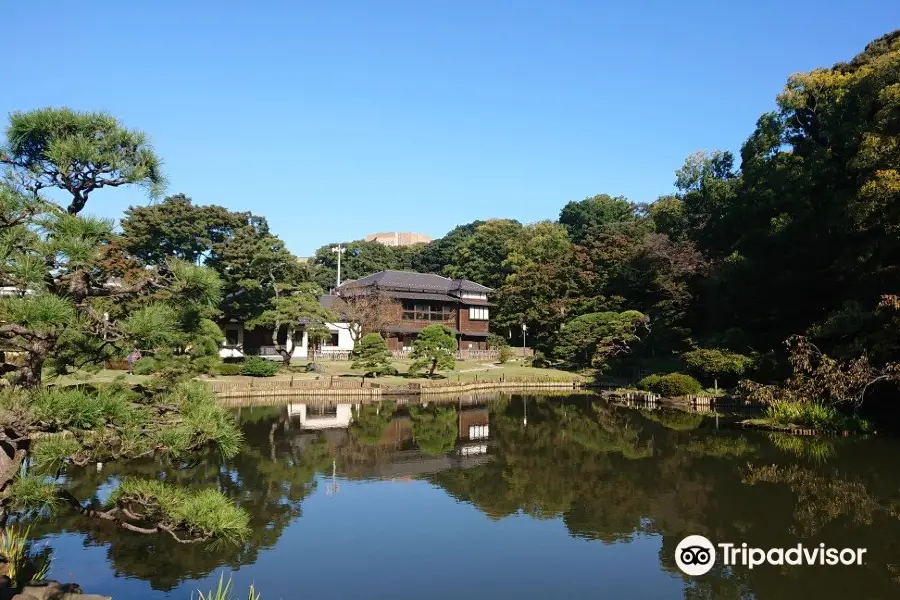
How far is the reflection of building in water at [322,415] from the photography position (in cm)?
1967

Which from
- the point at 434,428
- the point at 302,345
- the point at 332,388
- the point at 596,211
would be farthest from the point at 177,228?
the point at 596,211

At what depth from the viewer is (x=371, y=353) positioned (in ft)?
95.7

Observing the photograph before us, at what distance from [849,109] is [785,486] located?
1371 cm

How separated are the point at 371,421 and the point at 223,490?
937 centimetres

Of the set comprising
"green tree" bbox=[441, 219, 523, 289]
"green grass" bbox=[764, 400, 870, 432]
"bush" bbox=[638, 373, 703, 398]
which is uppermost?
"green tree" bbox=[441, 219, 523, 289]

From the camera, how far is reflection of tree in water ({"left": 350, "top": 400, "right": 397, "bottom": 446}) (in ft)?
58.3

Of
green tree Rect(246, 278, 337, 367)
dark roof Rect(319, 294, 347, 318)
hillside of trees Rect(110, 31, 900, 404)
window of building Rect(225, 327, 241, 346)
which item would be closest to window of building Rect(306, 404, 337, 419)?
green tree Rect(246, 278, 337, 367)

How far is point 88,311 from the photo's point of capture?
4961 mm

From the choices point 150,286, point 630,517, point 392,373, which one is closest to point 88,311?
point 150,286

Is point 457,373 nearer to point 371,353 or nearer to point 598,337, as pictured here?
point 371,353

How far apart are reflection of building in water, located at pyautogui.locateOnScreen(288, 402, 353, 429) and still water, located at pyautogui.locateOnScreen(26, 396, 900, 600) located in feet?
4.40

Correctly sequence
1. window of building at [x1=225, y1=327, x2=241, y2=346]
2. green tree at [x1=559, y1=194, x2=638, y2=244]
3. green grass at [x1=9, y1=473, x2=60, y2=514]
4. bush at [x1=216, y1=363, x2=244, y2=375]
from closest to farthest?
green grass at [x1=9, y1=473, x2=60, y2=514], bush at [x1=216, y1=363, x2=244, y2=375], window of building at [x1=225, y1=327, x2=241, y2=346], green tree at [x1=559, y1=194, x2=638, y2=244]

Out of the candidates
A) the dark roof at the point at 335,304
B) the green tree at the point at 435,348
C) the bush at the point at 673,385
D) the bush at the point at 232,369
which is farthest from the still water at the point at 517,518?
the dark roof at the point at 335,304

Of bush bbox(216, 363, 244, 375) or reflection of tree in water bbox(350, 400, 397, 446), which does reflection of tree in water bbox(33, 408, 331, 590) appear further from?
bush bbox(216, 363, 244, 375)
